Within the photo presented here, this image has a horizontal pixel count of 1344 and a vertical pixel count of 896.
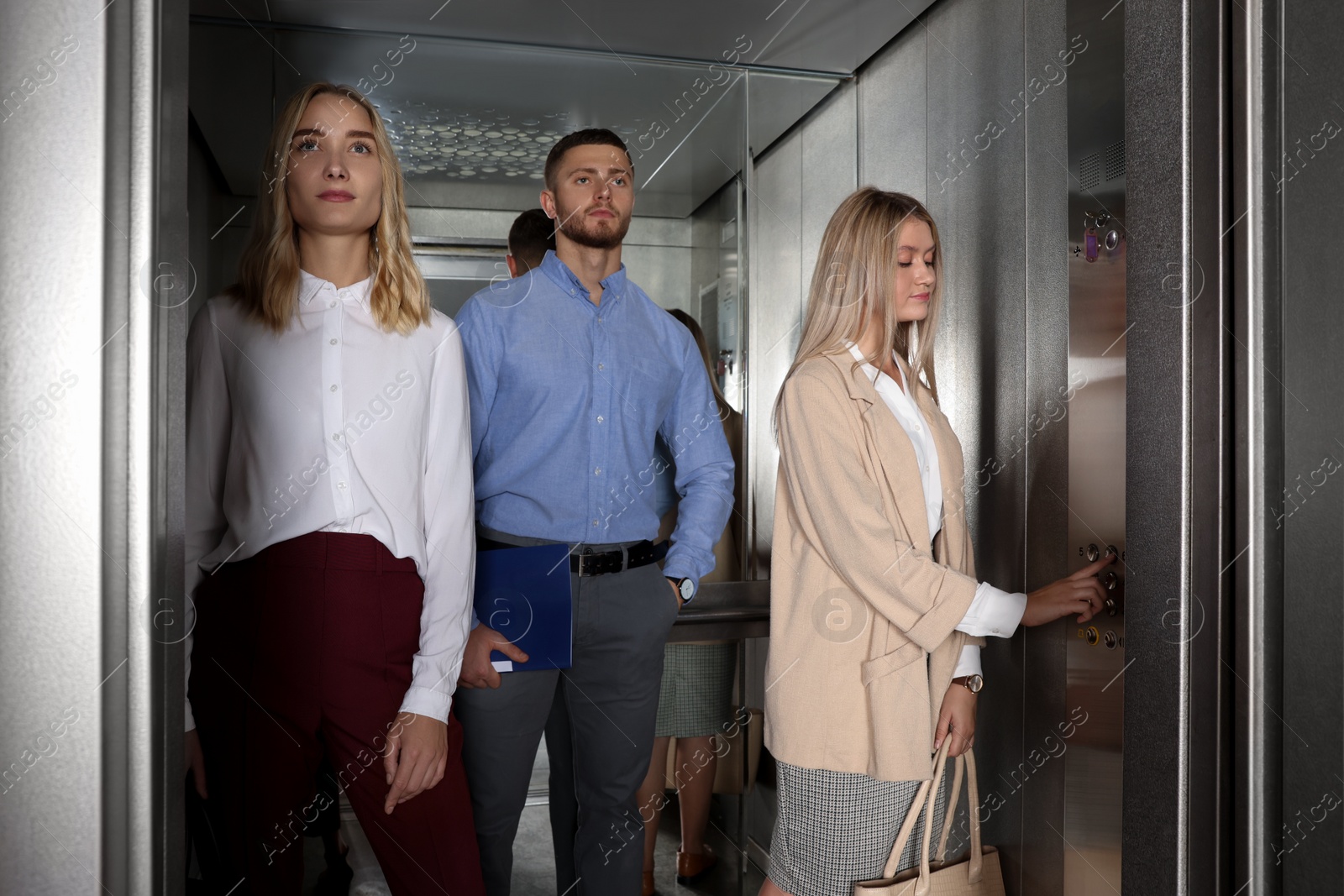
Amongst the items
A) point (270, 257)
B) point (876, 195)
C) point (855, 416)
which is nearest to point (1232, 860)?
point (855, 416)

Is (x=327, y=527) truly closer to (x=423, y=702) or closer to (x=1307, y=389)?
(x=423, y=702)

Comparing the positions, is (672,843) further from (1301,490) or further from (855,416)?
(1301,490)

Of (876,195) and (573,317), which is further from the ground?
(876,195)

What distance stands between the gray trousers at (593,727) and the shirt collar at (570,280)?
53cm

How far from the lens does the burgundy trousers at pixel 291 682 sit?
148 cm

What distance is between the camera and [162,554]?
3.06 feet

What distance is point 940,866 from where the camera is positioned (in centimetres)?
184

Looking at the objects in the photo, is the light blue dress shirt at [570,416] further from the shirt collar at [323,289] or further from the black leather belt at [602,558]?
the shirt collar at [323,289]

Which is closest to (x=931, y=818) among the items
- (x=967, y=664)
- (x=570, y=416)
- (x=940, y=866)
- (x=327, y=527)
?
(x=940, y=866)

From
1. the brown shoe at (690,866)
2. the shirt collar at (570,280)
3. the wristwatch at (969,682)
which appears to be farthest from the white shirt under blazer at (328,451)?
the brown shoe at (690,866)

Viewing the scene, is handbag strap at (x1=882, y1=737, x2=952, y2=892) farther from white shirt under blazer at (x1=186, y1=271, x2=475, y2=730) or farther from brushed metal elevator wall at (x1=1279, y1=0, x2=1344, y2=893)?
white shirt under blazer at (x1=186, y1=271, x2=475, y2=730)

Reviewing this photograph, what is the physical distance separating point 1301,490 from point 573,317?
131 cm

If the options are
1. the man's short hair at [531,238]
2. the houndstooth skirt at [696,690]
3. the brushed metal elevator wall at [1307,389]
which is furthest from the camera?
the houndstooth skirt at [696,690]

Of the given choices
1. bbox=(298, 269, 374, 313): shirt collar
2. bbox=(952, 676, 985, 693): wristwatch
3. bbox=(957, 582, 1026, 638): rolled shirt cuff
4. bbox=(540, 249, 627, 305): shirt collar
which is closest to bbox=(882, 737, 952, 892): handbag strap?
bbox=(952, 676, 985, 693): wristwatch
